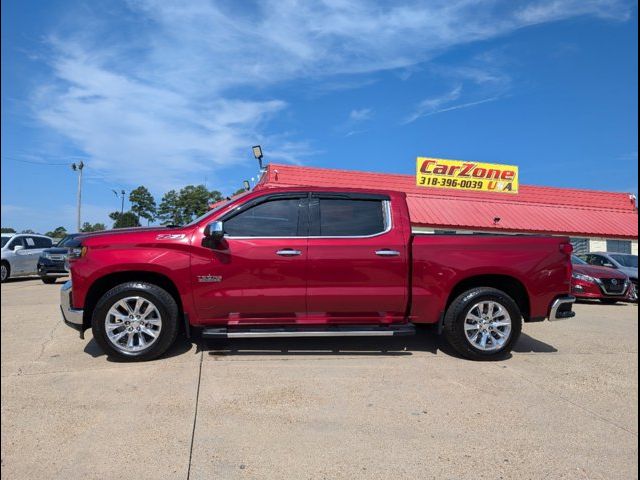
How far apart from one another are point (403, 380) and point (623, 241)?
1009 inches

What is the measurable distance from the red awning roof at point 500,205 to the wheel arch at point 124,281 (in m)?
17.5

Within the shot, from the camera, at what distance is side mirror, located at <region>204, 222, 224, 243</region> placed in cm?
477

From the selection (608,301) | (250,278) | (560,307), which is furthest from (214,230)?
(608,301)

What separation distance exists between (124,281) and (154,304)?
19.1 inches

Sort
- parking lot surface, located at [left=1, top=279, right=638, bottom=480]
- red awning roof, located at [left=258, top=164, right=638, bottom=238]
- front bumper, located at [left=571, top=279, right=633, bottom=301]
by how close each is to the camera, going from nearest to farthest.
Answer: parking lot surface, located at [left=1, top=279, right=638, bottom=480] < front bumper, located at [left=571, top=279, right=633, bottom=301] < red awning roof, located at [left=258, top=164, right=638, bottom=238]

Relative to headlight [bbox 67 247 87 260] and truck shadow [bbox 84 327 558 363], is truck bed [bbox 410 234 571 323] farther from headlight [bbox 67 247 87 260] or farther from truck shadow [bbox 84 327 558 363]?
headlight [bbox 67 247 87 260]

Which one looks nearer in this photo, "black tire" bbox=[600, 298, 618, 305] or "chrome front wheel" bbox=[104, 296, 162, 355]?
"chrome front wheel" bbox=[104, 296, 162, 355]

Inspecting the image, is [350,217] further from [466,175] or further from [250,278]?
[466,175]

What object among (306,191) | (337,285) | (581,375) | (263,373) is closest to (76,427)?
(263,373)

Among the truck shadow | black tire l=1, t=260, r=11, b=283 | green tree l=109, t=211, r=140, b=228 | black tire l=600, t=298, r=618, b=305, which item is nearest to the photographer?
the truck shadow

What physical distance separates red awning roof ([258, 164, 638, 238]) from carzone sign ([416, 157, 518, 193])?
40 cm

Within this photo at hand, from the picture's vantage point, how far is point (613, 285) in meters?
11.1

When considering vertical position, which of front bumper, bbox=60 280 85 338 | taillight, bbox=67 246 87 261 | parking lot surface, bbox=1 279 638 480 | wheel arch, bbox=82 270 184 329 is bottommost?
parking lot surface, bbox=1 279 638 480

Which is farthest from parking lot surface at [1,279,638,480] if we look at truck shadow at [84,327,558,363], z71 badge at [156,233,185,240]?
z71 badge at [156,233,185,240]
